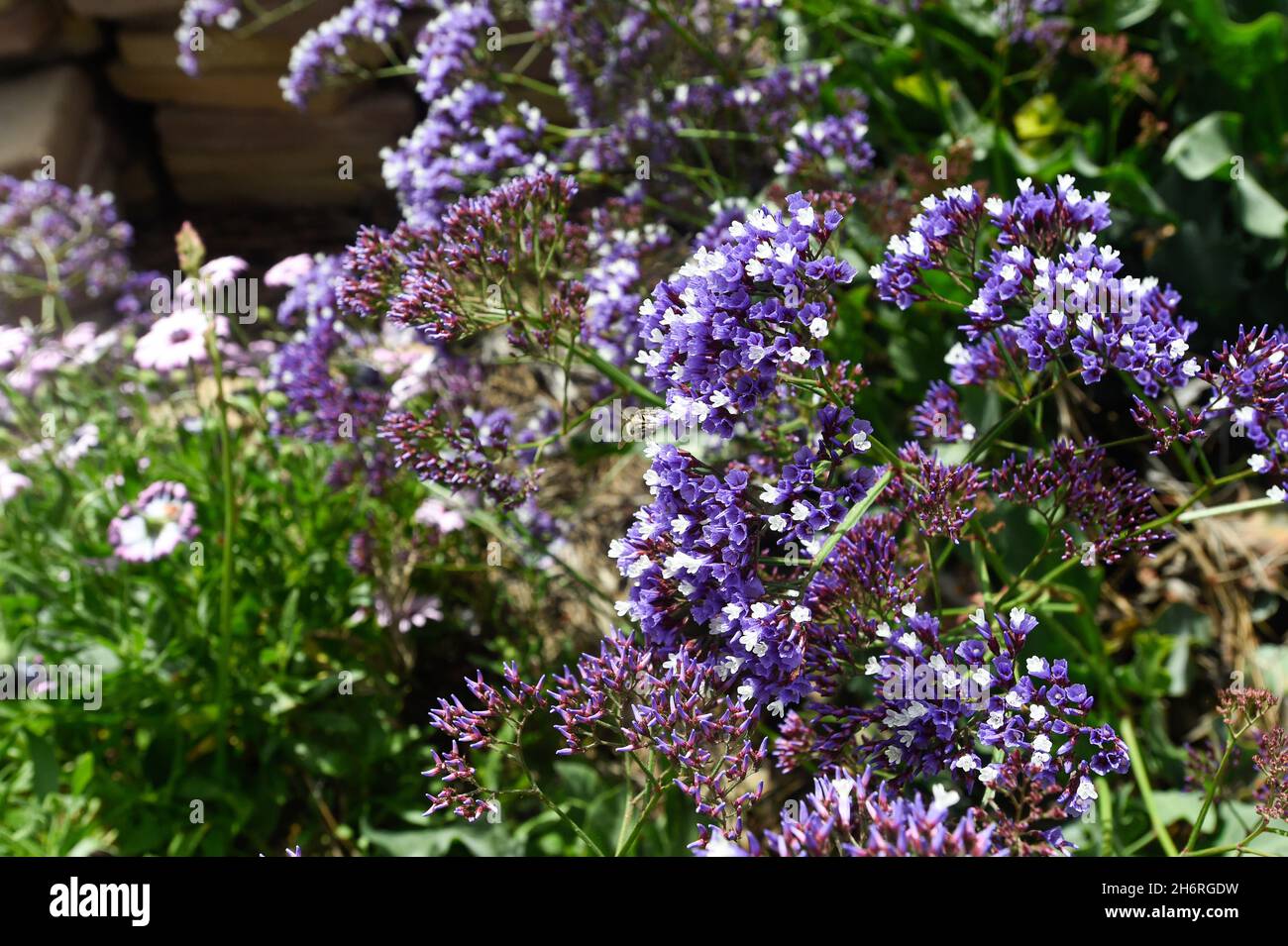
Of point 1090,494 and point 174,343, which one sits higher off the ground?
point 174,343

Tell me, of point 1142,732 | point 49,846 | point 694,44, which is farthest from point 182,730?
point 1142,732

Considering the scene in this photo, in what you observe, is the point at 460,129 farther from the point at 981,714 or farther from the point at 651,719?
the point at 981,714

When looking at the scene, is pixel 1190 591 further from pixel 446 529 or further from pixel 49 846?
pixel 49 846

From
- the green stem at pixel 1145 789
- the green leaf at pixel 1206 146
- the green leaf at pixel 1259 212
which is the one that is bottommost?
the green stem at pixel 1145 789

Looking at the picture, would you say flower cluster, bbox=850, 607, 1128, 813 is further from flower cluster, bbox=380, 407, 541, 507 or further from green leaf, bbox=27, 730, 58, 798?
green leaf, bbox=27, 730, 58, 798

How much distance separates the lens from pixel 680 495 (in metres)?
1.38

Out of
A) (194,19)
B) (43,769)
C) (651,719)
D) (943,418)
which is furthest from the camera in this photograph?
(194,19)

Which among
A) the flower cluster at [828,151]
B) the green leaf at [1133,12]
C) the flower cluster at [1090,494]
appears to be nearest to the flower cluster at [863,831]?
the flower cluster at [1090,494]

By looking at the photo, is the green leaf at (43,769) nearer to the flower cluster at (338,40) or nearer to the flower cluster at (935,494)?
the flower cluster at (338,40)

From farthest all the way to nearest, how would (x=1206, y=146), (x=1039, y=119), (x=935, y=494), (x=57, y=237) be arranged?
(x=57, y=237) < (x=1039, y=119) < (x=1206, y=146) < (x=935, y=494)

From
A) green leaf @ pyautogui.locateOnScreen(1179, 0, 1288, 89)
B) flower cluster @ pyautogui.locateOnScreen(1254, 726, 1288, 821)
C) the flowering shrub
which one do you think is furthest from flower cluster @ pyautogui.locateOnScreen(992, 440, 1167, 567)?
green leaf @ pyautogui.locateOnScreen(1179, 0, 1288, 89)

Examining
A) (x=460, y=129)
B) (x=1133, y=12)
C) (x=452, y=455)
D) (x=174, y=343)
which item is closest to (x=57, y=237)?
(x=174, y=343)

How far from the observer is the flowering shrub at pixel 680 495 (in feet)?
4.43

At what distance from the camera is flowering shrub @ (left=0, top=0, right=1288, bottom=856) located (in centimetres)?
135
